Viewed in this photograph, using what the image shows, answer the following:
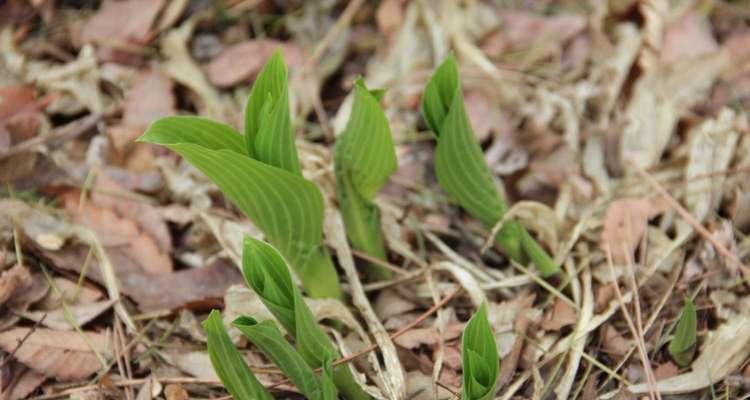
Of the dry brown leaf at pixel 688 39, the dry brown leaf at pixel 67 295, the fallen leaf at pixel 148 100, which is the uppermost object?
the dry brown leaf at pixel 688 39

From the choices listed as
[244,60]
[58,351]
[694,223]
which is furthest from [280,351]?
[244,60]

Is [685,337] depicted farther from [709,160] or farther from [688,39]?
[688,39]

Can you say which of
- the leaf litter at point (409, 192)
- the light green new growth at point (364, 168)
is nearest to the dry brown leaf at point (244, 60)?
the leaf litter at point (409, 192)

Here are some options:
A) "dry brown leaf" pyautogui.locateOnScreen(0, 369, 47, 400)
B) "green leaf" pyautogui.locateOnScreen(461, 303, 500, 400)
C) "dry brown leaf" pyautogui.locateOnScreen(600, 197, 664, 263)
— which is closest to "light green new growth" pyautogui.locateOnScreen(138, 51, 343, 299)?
"green leaf" pyautogui.locateOnScreen(461, 303, 500, 400)

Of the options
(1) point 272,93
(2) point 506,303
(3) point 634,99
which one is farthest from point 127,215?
(3) point 634,99

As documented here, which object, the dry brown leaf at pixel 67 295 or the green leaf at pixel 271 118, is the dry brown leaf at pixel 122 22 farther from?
the green leaf at pixel 271 118

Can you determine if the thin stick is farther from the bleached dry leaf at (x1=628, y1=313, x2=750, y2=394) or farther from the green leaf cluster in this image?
the green leaf cluster

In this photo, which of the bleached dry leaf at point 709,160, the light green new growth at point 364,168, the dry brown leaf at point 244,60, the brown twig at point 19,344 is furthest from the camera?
the dry brown leaf at point 244,60
